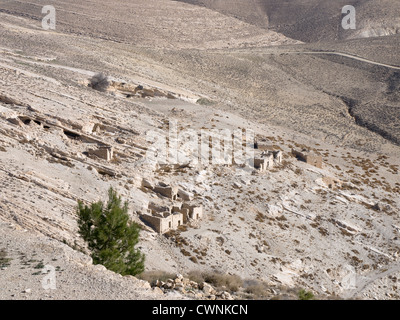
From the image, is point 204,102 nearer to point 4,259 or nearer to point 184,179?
point 184,179

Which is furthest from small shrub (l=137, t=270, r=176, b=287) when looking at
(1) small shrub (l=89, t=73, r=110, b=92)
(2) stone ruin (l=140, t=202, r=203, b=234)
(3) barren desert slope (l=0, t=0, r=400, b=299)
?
(1) small shrub (l=89, t=73, r=110, b=92)

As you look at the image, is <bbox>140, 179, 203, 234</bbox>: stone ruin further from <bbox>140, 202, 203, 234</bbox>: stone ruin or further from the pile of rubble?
the pile of rubble

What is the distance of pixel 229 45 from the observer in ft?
246

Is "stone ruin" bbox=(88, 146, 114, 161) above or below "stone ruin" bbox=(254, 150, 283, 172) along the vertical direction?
above

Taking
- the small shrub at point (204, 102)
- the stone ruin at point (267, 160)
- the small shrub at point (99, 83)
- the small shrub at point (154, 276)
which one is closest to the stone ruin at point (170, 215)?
the small shrub at point (154, 276)

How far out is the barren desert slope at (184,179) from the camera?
1606 centimetres

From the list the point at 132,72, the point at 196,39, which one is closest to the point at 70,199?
the point at 132,72

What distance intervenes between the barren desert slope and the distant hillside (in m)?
39.2

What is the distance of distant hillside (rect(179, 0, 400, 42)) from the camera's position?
86.2 meters

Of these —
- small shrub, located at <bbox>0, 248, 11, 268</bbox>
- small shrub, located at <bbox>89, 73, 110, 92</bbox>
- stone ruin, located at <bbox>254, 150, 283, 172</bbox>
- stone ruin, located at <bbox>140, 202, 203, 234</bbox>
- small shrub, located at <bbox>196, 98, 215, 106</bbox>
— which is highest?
small shrub, located at <bbox>89, 73, 110, 92</bbox>

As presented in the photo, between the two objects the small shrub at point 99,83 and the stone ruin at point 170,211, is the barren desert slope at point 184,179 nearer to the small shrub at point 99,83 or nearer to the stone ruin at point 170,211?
the stone ruin at point 170,211

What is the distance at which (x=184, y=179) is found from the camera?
23359 mm

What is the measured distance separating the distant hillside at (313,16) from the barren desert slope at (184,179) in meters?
39.2

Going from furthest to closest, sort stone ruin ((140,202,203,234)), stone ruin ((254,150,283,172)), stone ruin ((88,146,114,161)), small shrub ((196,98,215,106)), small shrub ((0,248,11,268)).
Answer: small shrub ((196,98,215,106))
stone ruin ((254,150,283,172))
stone ruin ((88,146,114,161))
stone ruin ((140,202,203,234))
small shrub ((0,248,11,268))
